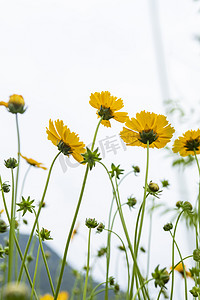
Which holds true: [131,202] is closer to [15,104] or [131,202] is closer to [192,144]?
[192,144]

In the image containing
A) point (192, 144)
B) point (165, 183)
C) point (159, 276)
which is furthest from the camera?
point (165, 183)

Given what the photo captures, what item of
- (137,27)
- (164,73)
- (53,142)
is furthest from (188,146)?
(137,27)

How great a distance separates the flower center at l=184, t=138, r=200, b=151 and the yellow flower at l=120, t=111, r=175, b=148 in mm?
98

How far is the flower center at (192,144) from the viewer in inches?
19.6

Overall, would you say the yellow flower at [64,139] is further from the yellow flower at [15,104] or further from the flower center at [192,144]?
the flower center at [192,144]

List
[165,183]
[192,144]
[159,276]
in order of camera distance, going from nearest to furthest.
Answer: [159,276]
[192,144]
[165,183]

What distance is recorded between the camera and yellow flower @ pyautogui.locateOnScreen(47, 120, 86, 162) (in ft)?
1.27

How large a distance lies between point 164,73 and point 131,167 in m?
0.43

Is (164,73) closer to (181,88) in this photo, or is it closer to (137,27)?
(137,27)

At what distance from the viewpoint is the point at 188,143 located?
505 mm

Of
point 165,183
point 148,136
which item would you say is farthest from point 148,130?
point 165,183

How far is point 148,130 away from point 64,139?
0.12 metres

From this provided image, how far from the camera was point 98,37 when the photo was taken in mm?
1921

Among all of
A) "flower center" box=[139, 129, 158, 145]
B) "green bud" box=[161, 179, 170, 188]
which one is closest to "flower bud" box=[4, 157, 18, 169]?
"flower center" box=[139, 129, 158, 145]
